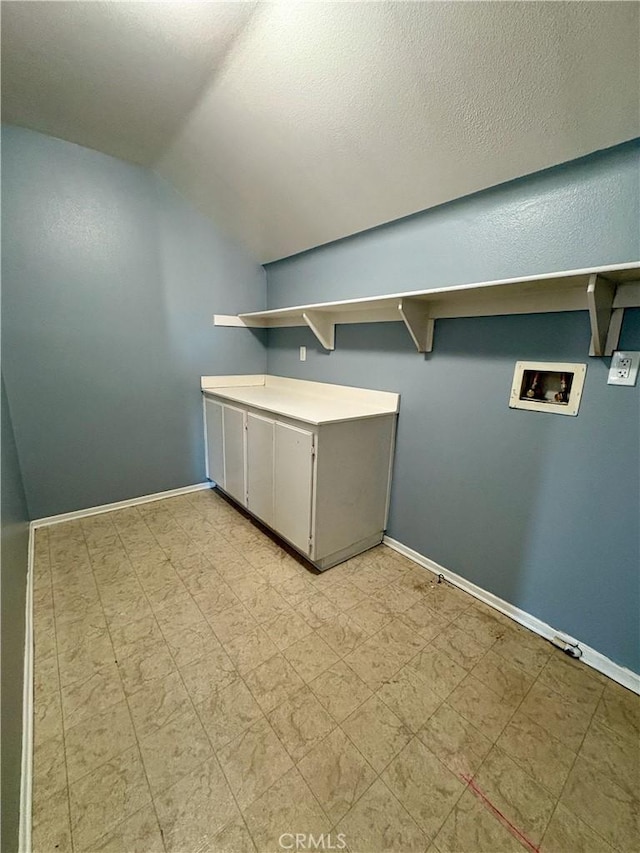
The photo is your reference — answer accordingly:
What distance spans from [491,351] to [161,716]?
2.07 metres

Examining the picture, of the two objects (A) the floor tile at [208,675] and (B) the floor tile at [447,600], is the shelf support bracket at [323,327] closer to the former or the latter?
(B) the floor tile at [447,600]

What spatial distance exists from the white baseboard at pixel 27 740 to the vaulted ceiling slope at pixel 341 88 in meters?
2.55

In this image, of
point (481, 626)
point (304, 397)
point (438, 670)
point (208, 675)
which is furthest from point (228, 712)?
point (304, 397)

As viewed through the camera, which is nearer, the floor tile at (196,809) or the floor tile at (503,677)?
the floor tile at (196,809)

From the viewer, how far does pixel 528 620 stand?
162cm

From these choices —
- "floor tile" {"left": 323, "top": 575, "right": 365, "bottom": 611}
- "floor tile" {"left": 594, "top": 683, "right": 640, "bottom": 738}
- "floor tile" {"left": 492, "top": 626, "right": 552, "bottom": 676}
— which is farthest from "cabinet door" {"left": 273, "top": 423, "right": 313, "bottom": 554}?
"floor tile" {"left": 594, "top": 683, "right": 640, "bottom": 738}

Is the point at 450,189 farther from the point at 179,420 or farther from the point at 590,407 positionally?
the point at 179,420

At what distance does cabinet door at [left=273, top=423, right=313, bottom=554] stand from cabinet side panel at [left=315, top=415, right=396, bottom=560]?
74mm

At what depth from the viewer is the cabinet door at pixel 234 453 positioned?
2452 millimetres

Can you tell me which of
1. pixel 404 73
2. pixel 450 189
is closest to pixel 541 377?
pixel 450 189

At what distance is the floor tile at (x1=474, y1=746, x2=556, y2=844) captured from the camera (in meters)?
0.95

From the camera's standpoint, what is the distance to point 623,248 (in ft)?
3.99

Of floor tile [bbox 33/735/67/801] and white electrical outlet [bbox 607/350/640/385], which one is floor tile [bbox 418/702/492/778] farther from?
white electrical outlet [bbox 607/350/640/385]

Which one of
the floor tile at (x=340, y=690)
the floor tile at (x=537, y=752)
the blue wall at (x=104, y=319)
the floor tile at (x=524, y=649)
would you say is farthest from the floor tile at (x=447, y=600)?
the blue wall at (x=104, y=319)
